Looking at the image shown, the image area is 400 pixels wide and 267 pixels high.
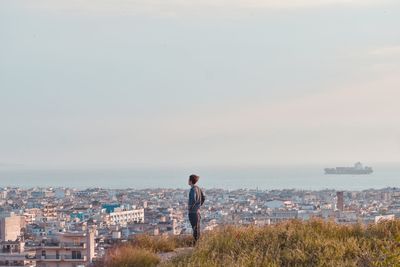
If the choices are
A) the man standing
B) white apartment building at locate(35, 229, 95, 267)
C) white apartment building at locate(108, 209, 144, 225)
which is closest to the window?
white apartment building at locate(35, 229, 95, 267)

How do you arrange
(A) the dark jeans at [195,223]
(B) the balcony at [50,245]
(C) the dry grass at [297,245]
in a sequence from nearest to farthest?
(C) the dry grass at [297,245] < (A) the dark jeans at [195,223] < (B) the balcony at [50,245]

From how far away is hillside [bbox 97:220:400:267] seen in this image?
1023cm

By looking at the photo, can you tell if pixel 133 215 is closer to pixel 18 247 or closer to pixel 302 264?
pixel 18 247

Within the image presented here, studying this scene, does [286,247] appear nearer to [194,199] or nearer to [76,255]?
[194,199]

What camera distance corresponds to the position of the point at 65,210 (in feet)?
277

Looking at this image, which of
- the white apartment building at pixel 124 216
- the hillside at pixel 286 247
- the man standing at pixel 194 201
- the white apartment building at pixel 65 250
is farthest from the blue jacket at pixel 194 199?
the white apartment building at pixel 124 216

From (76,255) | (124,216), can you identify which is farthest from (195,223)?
(124,216)

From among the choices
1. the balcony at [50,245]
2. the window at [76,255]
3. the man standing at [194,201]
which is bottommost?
the window at [76,255]

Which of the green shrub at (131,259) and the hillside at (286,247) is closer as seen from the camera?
the hillside at (286,247)

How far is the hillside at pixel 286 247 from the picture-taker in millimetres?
10234

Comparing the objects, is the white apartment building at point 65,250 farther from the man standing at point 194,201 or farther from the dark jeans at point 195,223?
the man standing at point 194,201

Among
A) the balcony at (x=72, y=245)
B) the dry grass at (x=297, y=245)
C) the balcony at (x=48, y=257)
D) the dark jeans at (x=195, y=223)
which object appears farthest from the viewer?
the balcony at (x=48, y=257)

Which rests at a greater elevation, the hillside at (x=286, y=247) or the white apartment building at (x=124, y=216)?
the white apartment building at (x=124, y=216)

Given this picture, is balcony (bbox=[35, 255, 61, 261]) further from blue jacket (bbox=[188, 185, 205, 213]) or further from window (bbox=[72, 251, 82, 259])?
blue jacket (bbox=[188, 185, 205, 213])
